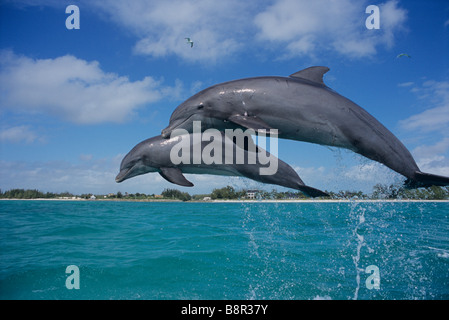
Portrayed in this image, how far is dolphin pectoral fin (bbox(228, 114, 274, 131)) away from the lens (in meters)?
4.39

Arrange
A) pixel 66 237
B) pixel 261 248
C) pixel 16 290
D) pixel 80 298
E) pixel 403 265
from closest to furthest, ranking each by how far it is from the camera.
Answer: pixel 80 298 < pixel 16 290 < pixel 403 265 < pixel 261 248 < pixel 66 237

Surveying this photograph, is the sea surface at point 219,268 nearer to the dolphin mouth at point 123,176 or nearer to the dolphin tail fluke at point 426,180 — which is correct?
the dolphin mouth at point 123,176

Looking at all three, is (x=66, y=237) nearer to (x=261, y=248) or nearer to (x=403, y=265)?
(x=261, y=248)


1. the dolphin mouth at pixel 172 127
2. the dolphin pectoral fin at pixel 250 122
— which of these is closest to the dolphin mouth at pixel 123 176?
the dolphin mouth at pixel 172 127

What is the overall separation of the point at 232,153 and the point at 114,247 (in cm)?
1176

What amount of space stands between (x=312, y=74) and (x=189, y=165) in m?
3.04

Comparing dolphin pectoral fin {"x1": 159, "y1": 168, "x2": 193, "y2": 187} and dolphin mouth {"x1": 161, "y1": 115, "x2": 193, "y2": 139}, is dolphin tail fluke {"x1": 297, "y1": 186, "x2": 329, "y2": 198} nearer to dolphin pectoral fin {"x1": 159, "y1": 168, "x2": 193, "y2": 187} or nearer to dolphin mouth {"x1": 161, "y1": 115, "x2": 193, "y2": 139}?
dolphin pectoral fin {"x1": 159, "y1": 168, "x2": 193, "y2": 187}

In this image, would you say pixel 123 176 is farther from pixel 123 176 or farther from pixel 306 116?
pixel 306 116

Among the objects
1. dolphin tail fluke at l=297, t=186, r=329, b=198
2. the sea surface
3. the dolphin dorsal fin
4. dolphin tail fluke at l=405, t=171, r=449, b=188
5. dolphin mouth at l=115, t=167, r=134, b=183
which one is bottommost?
the sea surface

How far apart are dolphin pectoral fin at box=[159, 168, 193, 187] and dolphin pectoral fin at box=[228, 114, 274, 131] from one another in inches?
77.9

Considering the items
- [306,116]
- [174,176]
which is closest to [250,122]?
[306,116]

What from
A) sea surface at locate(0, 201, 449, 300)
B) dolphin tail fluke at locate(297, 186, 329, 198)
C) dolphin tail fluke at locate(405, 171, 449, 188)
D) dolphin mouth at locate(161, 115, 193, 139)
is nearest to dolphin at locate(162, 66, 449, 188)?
dolphin tail fluke at locate(405, 171, 449, 188)

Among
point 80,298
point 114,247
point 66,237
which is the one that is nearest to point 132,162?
point 80,298

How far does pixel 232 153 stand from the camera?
245 inches
